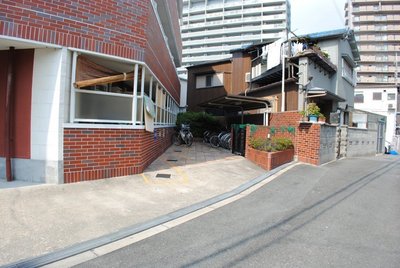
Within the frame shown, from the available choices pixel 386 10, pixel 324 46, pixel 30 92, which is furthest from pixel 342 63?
pixel 386 10

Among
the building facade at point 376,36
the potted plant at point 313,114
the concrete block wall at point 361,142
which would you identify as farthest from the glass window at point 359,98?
the building facade at point 376,36

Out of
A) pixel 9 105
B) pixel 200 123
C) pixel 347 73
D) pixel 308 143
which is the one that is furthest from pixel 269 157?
pixel 347 73

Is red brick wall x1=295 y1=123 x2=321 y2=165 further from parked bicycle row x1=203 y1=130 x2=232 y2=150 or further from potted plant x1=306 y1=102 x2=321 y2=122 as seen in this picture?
parked bicycle row x1=203 y1=130 x2=232 y2=150

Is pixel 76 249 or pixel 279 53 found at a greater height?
pixel 279 53

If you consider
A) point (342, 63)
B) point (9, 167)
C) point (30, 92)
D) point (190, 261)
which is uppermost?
point (342, 63)

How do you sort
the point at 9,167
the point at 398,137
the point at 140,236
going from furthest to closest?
the point at 398,137 < the point at 9,167 < the point at 140,236

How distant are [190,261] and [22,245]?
2.00 m

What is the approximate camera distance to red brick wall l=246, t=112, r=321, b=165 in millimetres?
9156

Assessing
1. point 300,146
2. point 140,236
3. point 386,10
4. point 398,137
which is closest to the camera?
point 140,236

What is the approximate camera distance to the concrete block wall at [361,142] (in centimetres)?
1278

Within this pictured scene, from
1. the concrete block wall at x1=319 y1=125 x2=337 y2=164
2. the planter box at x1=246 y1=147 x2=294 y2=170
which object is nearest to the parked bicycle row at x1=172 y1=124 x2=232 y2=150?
the planter box at x1=246 y1=147 x2=294 y2=170

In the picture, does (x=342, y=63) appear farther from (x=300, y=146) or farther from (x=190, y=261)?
(x=190, y=261)

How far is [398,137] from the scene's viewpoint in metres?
23.6

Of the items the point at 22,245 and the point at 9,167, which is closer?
the point at 22,245
